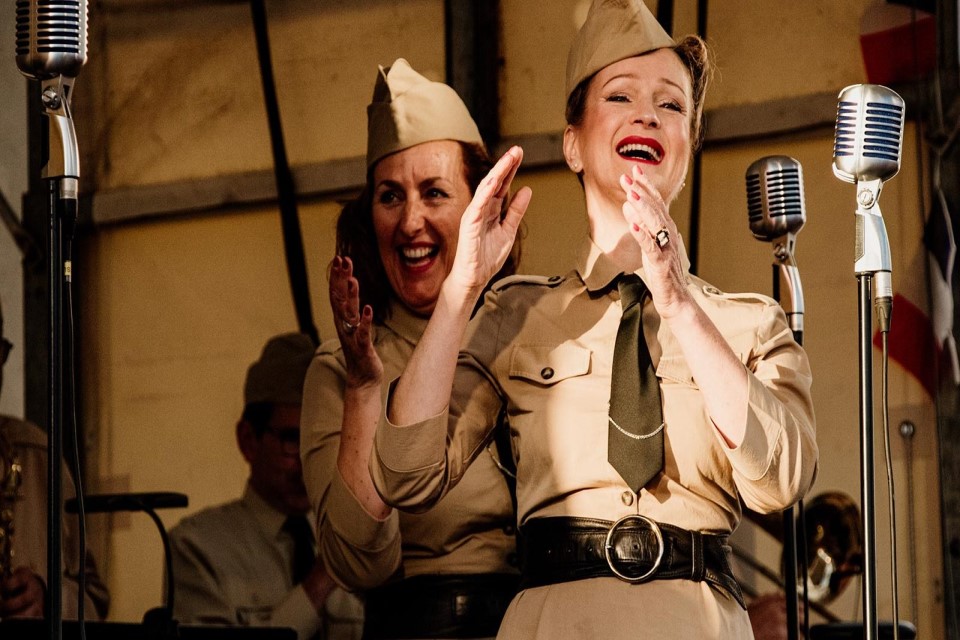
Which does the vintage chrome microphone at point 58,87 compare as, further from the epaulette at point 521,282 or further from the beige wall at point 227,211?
the beige wall at point 227,211

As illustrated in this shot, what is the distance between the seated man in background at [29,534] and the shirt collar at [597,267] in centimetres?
232

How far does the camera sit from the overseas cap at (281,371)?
16.2 feet

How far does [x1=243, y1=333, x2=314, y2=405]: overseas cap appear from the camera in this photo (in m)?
4.93

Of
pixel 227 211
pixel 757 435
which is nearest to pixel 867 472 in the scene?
pixel 757 435

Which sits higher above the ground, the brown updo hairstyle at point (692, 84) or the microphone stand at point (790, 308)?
the brown updo hairstyle at point (692, 84)

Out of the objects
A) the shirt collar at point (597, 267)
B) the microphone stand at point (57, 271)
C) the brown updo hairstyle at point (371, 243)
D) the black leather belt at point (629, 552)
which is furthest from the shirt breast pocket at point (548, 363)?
the brown updo hairstyle at point (371, 243)

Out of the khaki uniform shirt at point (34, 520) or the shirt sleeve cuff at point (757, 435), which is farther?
the khaki uniform shirt at point (34, 520)

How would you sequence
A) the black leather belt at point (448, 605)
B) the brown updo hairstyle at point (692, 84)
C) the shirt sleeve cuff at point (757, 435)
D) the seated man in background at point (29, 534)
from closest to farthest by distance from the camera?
the shirt sleeve cuff at point (757, 435) → the brown updo hairstyle at point (692, 84) → the black leather belt at point (448, 605) → the seated man in background at point (29, 534)

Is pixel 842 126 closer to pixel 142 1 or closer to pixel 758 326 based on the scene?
pixel 758 326

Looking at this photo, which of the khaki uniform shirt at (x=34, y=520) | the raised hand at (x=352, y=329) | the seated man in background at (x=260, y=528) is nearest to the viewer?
the raised hand at (x=352, y=329)

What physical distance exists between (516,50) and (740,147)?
89 centimetres

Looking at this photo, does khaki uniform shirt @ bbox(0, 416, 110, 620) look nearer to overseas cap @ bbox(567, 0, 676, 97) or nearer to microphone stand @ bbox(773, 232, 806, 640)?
microphone stand @ bbox(773, 232, 806, 640)

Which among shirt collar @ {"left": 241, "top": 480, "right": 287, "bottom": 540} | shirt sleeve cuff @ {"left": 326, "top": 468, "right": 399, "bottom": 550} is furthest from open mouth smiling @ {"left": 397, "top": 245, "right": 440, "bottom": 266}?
shirt collar @ {"left": 241, "top": 480, "right": 287, "bottom": 540}

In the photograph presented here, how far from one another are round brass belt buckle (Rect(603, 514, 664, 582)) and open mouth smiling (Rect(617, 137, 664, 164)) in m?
0.60
